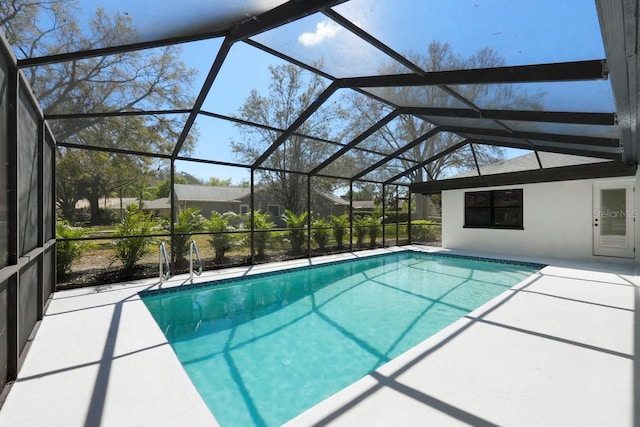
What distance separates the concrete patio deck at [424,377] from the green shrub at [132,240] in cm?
238

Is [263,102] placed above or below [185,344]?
above

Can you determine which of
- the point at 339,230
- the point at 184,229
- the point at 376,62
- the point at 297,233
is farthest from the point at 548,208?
the point at 184,229

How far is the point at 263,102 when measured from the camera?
5977 mm

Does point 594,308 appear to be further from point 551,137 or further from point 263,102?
point 263,102

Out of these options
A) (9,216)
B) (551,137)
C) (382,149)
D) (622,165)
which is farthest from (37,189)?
(622,165)

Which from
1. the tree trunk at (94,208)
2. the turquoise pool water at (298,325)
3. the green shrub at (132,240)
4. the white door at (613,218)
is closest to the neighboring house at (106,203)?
the tree trunk at (94,208)

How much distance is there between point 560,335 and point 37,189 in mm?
6076

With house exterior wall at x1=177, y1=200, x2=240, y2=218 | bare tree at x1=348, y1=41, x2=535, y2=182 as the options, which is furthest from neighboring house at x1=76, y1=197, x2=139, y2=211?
bare tree at x1=348, y1=41, x2=535, y2=182

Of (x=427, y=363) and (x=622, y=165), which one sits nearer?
(x=427, y=363)

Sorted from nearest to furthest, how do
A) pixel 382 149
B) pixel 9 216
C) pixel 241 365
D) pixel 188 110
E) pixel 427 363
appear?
pixel 9 216
pixel 427 363
pixel 241 365
pixel 188 110
pixel 382 149

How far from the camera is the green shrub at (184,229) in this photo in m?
7.21

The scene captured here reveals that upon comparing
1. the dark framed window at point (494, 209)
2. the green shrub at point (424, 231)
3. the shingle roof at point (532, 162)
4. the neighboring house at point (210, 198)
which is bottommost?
the green shrub at point (424, 231)

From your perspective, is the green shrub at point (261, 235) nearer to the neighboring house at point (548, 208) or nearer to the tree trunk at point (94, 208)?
the tree trunk at point (94, 208)

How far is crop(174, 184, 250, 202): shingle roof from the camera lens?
18.5 metres
